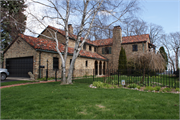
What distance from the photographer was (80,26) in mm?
10789

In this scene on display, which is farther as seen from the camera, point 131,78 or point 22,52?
point 22,52

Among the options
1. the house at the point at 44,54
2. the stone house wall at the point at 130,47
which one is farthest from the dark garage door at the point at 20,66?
the stone house wall at the point at 130,47

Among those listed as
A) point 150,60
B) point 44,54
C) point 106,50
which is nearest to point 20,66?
point 44,54

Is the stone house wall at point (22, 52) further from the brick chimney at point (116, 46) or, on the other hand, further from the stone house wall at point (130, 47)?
the stone house wall at point (130, 47)

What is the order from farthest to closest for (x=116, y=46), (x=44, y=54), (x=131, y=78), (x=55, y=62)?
(x=116, y=46) < (x=55, y=62) < (x=44, y=54) < (x=131, y=78)

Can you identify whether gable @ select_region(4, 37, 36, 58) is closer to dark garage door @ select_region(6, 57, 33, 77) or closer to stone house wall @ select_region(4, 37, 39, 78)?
stone house wall @ select_region(4, 37, 39, 78)

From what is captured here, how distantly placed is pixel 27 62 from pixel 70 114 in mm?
14215

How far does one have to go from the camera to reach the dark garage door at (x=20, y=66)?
15891 millimetres

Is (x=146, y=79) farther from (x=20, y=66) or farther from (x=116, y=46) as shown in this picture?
(x=20, y=66)

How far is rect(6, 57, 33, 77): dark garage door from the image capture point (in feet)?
52.1

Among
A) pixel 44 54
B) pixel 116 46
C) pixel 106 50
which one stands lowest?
pixel 44 54

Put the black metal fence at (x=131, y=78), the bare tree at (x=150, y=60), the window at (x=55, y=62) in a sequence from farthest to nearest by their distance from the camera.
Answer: the window at (x=55, y=62) < the bare tree at (x=150, y=60) < the black metal fence at (x=131, y=78)

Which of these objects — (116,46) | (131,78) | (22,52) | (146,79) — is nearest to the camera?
(131,78)

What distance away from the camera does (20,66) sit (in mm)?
16953
